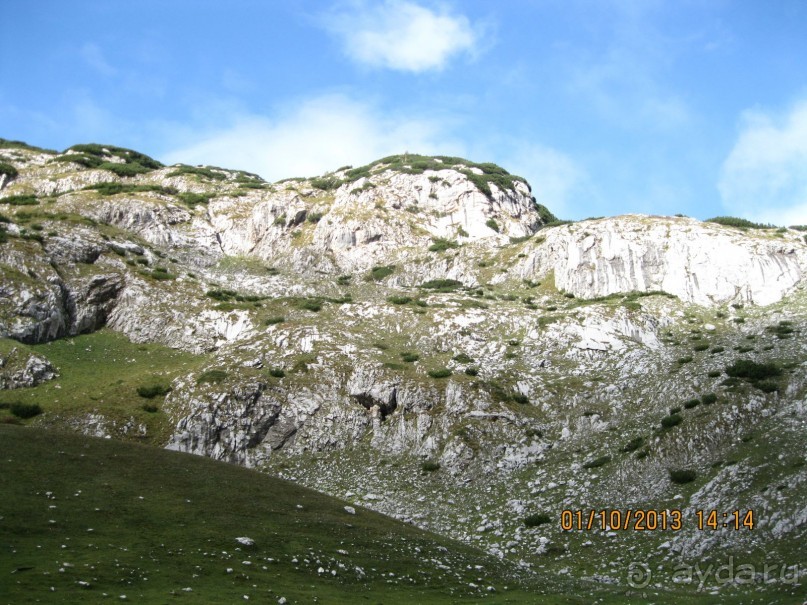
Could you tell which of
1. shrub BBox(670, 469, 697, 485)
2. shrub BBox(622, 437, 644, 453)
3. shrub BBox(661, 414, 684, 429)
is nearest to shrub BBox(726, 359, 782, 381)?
shrub BBox(661, 414, 684, 429)

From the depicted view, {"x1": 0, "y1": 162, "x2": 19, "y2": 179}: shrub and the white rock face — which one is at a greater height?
{"x1": 0, "y1": 162, "x2": 19, "y2": 179}: shrub

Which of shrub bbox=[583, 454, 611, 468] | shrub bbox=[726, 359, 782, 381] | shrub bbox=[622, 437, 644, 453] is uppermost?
shrub bbox=[726, 359, 782, 381]

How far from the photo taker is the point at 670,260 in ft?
279

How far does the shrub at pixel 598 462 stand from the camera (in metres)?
47.3

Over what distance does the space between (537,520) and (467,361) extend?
1050 inches

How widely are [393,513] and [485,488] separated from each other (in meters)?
8.19

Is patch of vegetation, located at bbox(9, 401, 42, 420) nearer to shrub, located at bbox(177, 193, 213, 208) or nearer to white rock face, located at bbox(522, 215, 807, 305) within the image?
white rock face, located at bbox(522, 215, 807, 305)

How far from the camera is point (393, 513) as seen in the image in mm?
46312

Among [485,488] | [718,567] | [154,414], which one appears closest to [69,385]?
[154,414]

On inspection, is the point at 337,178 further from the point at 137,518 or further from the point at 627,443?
the point at 137,518

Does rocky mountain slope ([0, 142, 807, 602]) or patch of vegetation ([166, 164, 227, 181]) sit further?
patch of vegetation ([166, 164, 227, 181])

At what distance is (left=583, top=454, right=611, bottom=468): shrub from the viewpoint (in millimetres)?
47319

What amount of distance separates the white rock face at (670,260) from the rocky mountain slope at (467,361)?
0.37 meters

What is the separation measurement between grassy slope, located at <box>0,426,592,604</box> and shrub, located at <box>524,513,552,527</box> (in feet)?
21.4
